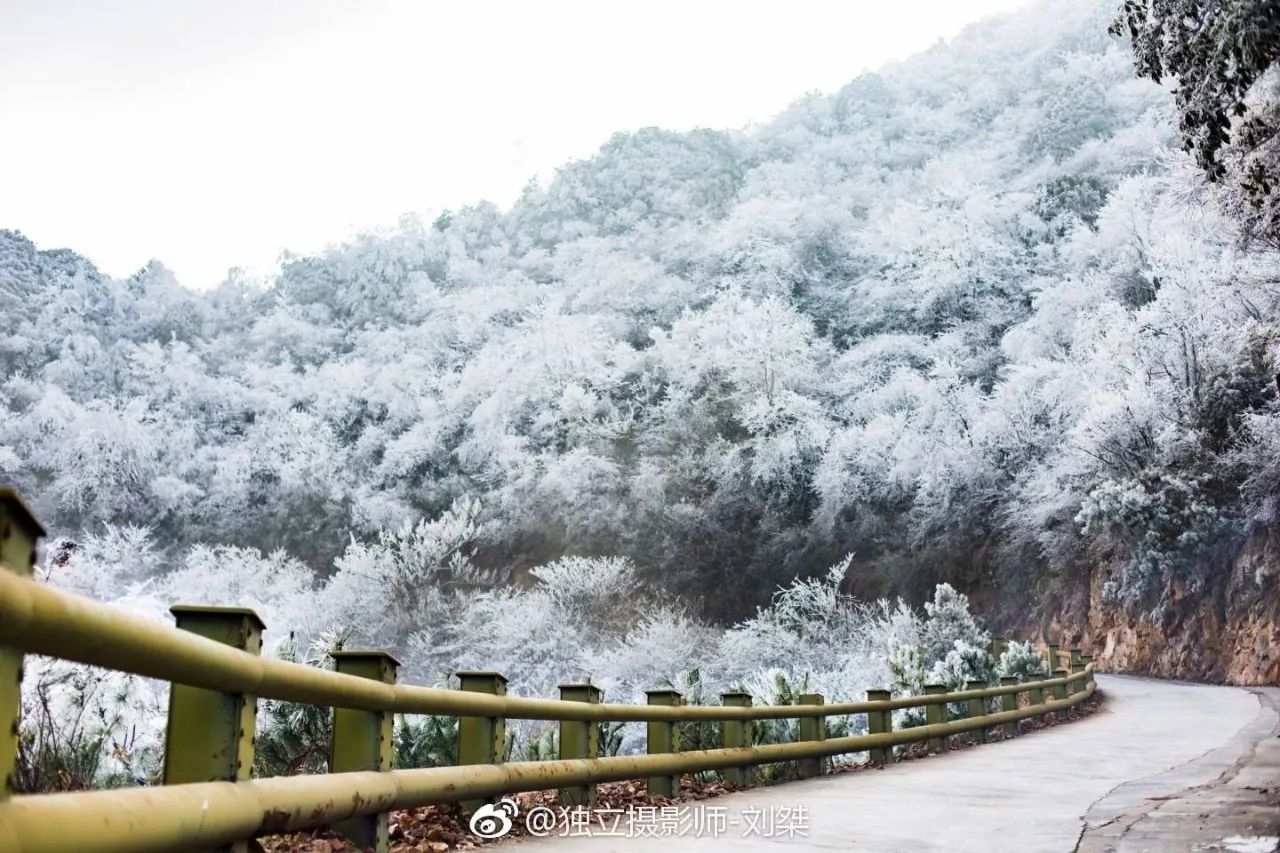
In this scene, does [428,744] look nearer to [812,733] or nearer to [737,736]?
[737,736]

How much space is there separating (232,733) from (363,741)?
1.46 meters

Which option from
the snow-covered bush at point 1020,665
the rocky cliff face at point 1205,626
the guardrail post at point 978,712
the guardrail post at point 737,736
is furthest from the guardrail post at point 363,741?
the rocky cliff face at point 1205,626

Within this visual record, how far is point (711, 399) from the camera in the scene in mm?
58375

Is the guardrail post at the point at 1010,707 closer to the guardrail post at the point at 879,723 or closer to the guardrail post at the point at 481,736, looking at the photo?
the guardrail post at the point at 879,723

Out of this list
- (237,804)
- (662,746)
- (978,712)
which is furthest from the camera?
(978,712)

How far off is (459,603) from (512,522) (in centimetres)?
653

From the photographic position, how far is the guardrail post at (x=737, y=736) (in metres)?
10.1

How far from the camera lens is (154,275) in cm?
7850

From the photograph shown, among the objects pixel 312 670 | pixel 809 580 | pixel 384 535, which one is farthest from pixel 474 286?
pixel 312 670

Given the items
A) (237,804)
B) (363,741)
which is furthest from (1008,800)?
(237,804)

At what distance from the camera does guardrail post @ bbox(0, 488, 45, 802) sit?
2301mm

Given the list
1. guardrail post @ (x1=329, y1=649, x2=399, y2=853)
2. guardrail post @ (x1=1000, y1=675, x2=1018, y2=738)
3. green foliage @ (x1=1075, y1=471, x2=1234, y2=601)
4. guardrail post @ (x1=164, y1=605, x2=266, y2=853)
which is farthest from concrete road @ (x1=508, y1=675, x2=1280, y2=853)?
green foliage @ (x1=1075, y1=471, x2=1234, y2=601)

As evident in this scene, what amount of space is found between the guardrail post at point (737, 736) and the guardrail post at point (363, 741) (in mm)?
5465

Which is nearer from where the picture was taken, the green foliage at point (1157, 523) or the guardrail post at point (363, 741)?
the guardrail post at point (363, 741)
